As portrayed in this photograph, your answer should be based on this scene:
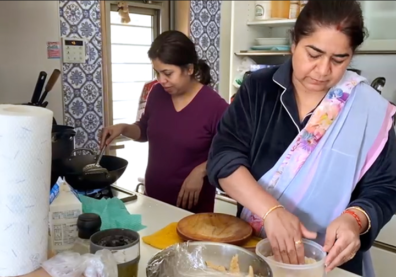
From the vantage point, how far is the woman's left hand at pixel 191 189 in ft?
5.23

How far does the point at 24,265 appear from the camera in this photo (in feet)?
2.66

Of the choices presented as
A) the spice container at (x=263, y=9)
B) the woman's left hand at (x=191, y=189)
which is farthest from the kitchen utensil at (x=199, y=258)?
the spice container at (x=263, y=9)

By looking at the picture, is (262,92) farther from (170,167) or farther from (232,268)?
(170,167)

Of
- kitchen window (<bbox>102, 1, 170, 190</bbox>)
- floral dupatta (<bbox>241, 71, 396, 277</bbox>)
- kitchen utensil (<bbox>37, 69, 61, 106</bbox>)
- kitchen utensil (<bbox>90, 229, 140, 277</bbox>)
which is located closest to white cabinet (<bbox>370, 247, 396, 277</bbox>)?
floral dupatta (<bbox>241, 71, 396, 277</bbox>)

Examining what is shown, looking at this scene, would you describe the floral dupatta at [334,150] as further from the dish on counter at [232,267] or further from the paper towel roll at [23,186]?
the paper towel roll at [23,186]

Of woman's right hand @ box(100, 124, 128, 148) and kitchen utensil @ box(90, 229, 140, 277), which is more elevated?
woman's right hand @ box(100, 124, 128, 148)

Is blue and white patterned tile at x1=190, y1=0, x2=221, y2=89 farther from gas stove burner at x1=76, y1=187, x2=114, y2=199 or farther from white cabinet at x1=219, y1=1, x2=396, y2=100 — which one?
gas stove burner at x1=76, y1=187, x2=114, y2=199

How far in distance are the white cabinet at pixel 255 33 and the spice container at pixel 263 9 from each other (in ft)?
0.15

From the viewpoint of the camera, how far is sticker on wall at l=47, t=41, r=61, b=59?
227cm

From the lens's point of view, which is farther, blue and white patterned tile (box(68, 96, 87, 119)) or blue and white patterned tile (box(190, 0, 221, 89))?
blue and white patterned tile (box(190, 0, 221, 89))

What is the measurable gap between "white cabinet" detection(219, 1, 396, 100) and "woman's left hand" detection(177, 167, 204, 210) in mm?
1229

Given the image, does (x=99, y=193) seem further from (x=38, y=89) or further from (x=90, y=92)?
(x=90, y=92)

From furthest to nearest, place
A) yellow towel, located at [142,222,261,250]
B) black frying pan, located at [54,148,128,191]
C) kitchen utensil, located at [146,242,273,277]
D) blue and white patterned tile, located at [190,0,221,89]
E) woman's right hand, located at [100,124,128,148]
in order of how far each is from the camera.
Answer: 1. blue and white patterned tile, located at [190,0,221,89]
2. woman's right hand, located at [100,124,128,148]
3. black frying pan, located at [54,148,128,191]
4. yellow towel, located at [142,222,261,250]
5. kitchen utensil, located at [146,242,273,277]

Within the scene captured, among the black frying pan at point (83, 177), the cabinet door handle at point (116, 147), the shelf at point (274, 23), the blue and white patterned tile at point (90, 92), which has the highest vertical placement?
the shelf at point (274, 23)
